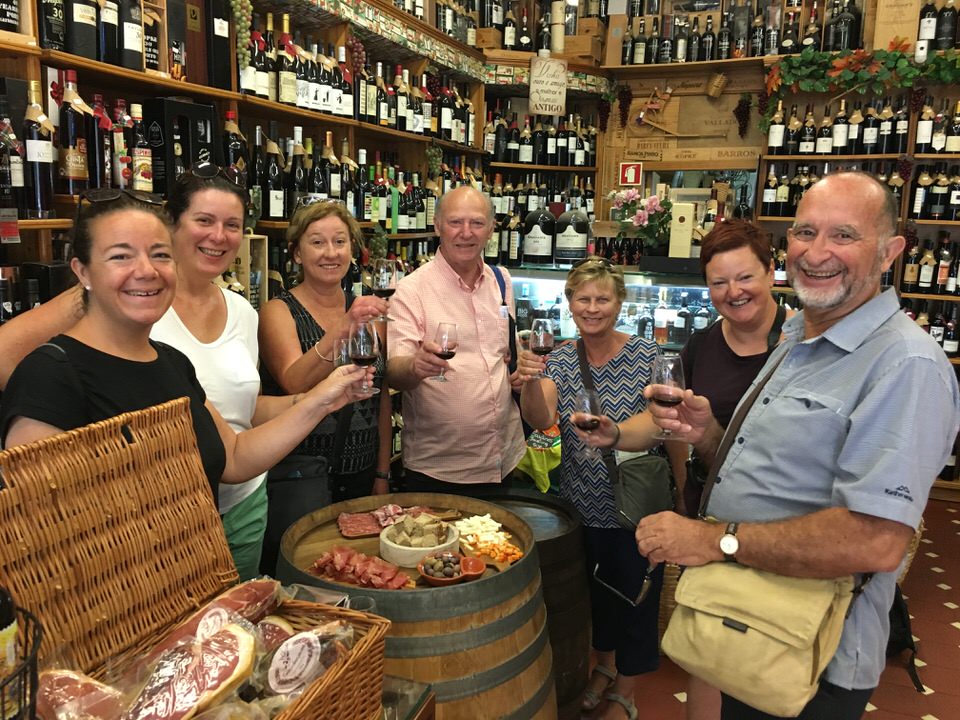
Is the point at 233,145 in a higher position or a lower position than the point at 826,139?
lower

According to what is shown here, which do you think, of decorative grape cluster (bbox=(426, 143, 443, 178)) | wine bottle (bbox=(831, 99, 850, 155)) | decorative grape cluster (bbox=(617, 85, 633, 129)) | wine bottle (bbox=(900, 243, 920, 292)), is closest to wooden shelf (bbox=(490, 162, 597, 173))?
decorative grape cluster (bbox=(617, 85, 633, 129))

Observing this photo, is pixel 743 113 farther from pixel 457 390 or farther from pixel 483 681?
pixel 483 681

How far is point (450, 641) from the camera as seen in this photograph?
165 cm

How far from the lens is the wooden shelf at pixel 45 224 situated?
2365 millimetres

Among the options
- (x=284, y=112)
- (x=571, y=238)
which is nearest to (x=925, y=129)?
(x=571, y=238)

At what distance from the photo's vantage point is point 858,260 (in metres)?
1.56

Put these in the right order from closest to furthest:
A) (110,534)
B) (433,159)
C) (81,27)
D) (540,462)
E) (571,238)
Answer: (110,534) → (81,27) → (540,462) → (571,238) → (433,159)

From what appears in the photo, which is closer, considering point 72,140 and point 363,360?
point 363,360

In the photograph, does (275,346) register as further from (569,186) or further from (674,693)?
(569,186)

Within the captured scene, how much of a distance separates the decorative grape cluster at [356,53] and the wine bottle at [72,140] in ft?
5.98

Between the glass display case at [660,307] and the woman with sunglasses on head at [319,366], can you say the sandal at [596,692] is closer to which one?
the woman with sunglasses on head at [319,366]

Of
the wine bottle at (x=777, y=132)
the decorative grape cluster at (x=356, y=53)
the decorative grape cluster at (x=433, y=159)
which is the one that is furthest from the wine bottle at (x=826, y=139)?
the decorative grape cluster at (x=356, y=53)

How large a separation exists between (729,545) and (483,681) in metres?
0.64

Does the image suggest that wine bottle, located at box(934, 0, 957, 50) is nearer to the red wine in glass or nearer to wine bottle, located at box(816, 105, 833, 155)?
wine bottle, located at box(816, 105, 833, 155)
